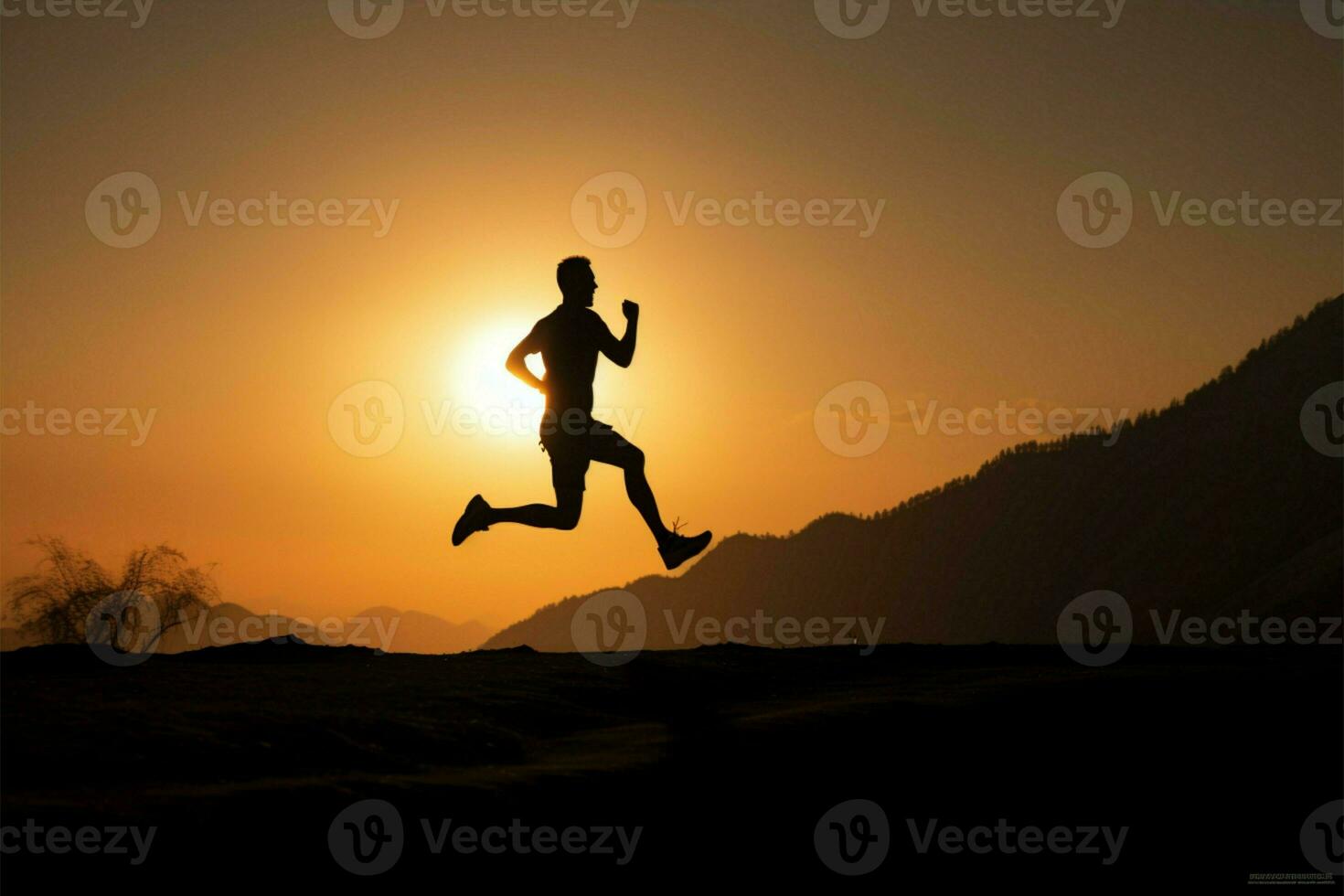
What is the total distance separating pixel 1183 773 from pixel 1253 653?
18.9 ft

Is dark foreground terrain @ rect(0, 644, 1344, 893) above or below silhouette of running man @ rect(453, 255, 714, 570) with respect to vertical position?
below

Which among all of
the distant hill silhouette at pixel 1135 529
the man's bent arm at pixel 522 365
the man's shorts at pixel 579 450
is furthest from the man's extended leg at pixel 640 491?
the distant hill silhouette at pixel 1135 529

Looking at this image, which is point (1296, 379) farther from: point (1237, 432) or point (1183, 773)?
point (1183, 773)

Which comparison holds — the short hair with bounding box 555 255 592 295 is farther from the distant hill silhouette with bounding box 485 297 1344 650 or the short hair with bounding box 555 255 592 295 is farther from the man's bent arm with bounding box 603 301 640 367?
the distant hill silhouette with bounding box 485 297 1344 650

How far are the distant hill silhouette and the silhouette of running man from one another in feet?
146

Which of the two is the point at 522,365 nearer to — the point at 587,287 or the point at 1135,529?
the point at 587,287

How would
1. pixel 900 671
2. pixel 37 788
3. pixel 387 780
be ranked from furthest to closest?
pixel 900 671, pixel 387 780, pixel 37 788

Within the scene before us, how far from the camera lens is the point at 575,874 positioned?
7762 millimetres

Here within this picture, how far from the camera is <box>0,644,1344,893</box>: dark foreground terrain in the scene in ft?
24.3

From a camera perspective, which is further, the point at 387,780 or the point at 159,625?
the point at 159,625

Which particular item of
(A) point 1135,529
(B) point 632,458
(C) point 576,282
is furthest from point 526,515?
(A) point 1135,529

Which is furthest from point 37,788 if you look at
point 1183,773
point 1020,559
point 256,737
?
point 1020,559

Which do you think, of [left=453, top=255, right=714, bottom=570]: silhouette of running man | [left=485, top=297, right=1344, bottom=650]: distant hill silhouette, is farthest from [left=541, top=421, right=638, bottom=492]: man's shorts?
[left=485, top=297, right=1344, bottom=650]: distant hill silhouette

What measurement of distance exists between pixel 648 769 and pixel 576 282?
562cm
